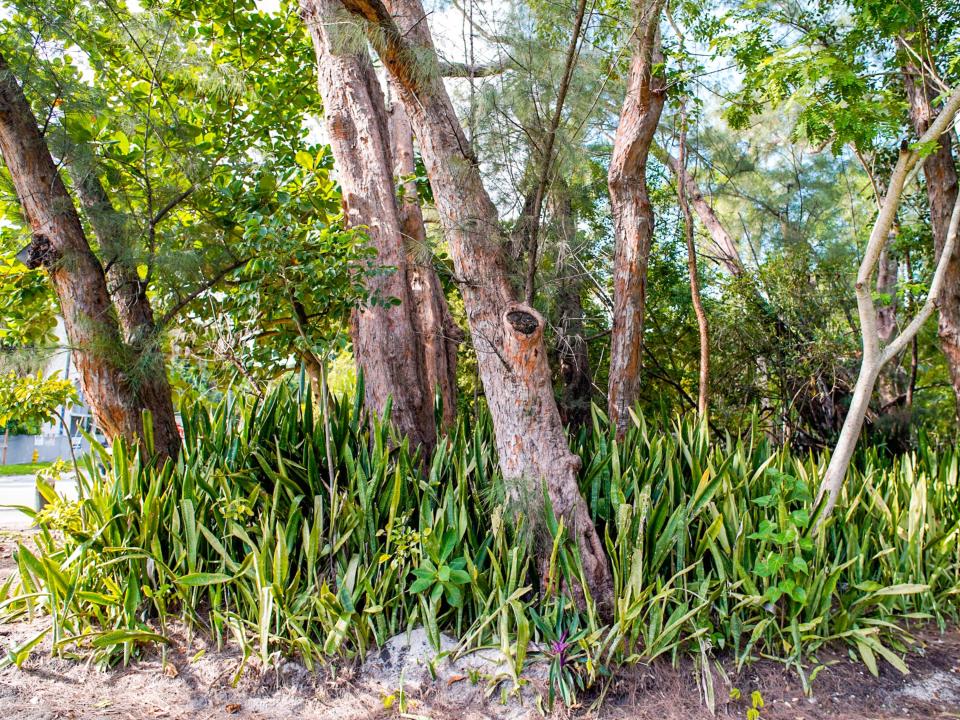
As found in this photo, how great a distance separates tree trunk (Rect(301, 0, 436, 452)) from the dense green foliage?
1.58 feet

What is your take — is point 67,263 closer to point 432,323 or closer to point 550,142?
point 432,323

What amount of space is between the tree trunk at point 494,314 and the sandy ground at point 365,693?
47 cm

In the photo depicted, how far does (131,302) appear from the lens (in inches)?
154

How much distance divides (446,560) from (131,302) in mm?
2307

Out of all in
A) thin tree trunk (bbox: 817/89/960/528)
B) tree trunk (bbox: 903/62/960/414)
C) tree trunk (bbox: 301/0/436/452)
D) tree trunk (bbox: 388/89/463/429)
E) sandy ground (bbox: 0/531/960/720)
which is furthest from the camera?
tree trunk (bbox: 903/62/960/414)

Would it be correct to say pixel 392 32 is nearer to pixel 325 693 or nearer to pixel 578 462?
pixel 578 462

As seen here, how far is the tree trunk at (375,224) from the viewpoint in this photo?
4.11m

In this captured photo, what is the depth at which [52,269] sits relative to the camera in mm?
3596

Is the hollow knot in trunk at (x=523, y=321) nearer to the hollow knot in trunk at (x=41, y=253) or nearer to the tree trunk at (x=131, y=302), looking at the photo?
the tree trunk at (x=131, y=302)

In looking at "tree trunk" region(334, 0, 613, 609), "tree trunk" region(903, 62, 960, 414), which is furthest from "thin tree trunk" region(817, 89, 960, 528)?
"tree trunk" region(903, 62, 960, 414)

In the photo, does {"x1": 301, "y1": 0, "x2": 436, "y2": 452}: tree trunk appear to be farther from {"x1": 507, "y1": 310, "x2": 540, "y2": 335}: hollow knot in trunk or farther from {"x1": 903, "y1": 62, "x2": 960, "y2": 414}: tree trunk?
{"x1": 903, "y1": 62, "x2": 960, "y2": 414}: tree trunk

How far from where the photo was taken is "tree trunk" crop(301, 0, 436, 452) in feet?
13.5

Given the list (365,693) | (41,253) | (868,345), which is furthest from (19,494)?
(868,345)

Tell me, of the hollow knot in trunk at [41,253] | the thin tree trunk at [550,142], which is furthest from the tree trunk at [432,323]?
the hollow knot in trunk at [41,253]
